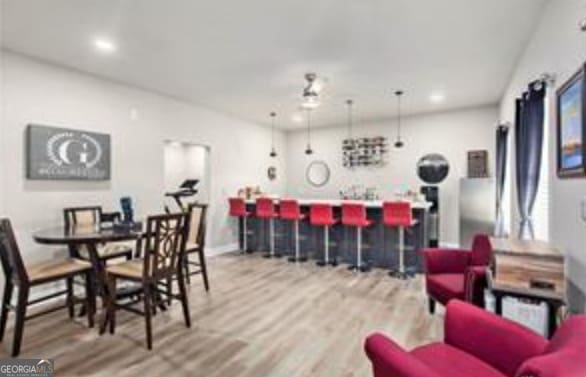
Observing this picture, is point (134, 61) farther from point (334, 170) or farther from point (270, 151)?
point (334, 170)

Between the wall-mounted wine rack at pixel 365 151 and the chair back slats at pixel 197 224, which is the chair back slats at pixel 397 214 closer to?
the chair back slats at pixel 197 224

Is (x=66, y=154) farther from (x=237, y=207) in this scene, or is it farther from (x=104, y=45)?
(x=237, y=207)

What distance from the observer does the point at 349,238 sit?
550 centimetres

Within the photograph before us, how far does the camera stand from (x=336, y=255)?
564cm

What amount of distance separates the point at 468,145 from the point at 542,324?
5013mm

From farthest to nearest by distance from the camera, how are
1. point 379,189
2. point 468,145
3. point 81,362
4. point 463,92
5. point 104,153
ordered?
point 379,189 → point 468,145 → point 463,92 → point 104,153 → point 81,362

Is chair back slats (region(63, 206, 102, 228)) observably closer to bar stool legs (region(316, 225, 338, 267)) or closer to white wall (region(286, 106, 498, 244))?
bar stool legs (region(316, 225, 338, 267))

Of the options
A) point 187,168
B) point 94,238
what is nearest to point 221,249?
point 187,168

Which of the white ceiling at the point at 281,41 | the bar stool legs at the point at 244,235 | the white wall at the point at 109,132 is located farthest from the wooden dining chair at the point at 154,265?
the bar stool legs at the point at 244,235

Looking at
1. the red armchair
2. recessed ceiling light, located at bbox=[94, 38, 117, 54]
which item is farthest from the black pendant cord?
the red armchair

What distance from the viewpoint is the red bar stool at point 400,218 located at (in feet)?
15.0

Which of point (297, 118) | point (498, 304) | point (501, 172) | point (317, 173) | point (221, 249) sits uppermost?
point (297, 118)

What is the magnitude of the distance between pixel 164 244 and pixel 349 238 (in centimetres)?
329

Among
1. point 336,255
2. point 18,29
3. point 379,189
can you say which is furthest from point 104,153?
point 379,189
